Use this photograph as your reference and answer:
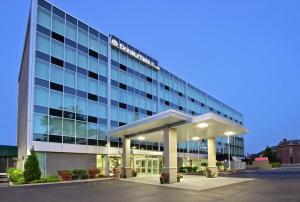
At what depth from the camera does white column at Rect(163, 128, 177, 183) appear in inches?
1217

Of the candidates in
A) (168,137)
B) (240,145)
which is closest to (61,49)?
(168,137)

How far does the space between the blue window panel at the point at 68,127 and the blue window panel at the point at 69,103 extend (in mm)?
1277

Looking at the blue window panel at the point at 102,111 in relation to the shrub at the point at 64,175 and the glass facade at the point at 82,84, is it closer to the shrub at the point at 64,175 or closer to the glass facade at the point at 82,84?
the glass facade at the point at 82,84

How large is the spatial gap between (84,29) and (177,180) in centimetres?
2235

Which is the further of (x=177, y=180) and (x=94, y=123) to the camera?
(x=94, y=123)

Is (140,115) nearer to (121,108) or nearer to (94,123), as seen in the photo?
(121,108)

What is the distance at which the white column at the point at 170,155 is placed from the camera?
30.9 meters

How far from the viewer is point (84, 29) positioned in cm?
4525

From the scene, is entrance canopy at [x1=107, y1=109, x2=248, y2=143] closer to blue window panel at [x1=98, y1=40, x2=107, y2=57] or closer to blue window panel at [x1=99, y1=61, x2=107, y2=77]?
blue window panel at [x1=99, y1=61, x2=107, y2=77]

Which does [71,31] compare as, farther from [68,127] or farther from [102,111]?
[68,127]

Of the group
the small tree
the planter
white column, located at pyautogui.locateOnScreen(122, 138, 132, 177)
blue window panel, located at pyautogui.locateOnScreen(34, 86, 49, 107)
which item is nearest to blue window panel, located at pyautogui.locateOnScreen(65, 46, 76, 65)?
blue window panel, located at pyautogui.locateOnScreen(34, 86, 49, 107)

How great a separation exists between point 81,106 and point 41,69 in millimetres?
6654

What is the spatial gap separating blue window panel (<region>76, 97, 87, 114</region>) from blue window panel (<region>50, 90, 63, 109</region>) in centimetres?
273

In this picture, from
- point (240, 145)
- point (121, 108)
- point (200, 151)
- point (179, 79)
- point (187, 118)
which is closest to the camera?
point (187, 118)
